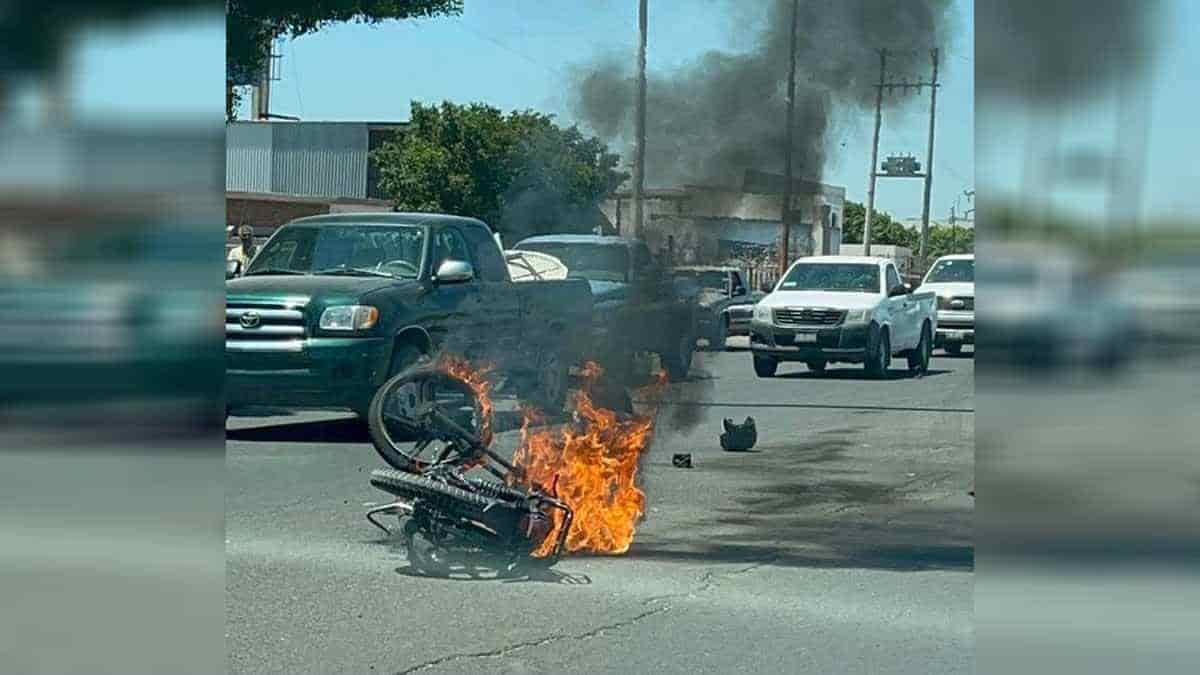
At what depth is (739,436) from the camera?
640 cm

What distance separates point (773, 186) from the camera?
20.0 ft

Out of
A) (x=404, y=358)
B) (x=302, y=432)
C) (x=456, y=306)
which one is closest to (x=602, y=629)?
(x=456, y=306)

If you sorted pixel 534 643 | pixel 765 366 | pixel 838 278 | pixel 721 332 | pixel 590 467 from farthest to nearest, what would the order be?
pixel 765 366 → pixel 721 332 → pixel 590 467 → pixel 838 278 → pixel 534 643

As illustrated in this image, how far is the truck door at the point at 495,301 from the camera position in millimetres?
6270

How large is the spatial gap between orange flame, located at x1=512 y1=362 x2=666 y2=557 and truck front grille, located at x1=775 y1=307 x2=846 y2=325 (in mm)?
542

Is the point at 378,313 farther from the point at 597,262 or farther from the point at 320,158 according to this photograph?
the point at 597,262

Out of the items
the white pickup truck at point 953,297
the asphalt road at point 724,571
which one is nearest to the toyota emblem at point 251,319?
Result: the asphalt road at point 724,571

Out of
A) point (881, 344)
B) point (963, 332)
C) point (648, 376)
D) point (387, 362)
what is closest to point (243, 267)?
point (387, 362)

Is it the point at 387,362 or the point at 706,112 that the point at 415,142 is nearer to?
the point at 706,112

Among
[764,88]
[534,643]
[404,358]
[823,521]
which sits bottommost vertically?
[534,643]

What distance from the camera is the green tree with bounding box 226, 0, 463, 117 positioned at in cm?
650

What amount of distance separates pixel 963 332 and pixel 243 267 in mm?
3751

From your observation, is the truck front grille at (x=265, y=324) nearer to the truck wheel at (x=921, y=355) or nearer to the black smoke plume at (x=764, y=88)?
the black smoke plume at (x=764, y=88)

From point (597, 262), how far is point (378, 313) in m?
2.28
